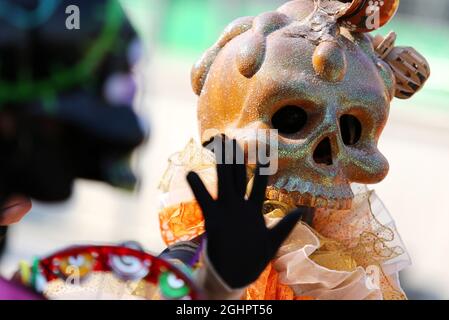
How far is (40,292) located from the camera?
0.99 metres

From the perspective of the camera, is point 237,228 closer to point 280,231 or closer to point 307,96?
point 280,231

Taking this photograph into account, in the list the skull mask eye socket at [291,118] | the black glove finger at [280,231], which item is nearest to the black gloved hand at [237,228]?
the black glove finger at [280,231]

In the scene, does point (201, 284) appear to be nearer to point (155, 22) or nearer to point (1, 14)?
point (1, 14)

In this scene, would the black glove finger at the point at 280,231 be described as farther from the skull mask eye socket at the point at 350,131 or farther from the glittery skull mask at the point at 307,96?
the skull mask eye socket at the point at 350,131

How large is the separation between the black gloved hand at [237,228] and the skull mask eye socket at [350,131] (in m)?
0.39

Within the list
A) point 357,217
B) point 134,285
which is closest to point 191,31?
point 357,217

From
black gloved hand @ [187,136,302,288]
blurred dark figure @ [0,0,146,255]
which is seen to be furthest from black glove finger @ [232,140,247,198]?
blurred dark figure @ [0,0,146,255]

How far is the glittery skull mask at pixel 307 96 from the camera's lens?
1284 mm

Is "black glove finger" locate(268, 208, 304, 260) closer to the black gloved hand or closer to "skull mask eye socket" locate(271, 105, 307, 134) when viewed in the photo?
the black gloved hand

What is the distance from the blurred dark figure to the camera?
28.6 inches

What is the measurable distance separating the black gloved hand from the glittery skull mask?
0.89 feet

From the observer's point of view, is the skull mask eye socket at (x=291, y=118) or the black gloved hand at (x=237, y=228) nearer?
the black gloved hand at (x=237, y=228)

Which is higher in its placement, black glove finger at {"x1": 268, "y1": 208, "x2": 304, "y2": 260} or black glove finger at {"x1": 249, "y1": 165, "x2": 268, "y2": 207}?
black glove finger at {"x1": 249, "y1": 165, "x2": 268, "y2": 207}

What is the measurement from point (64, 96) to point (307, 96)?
60cm
